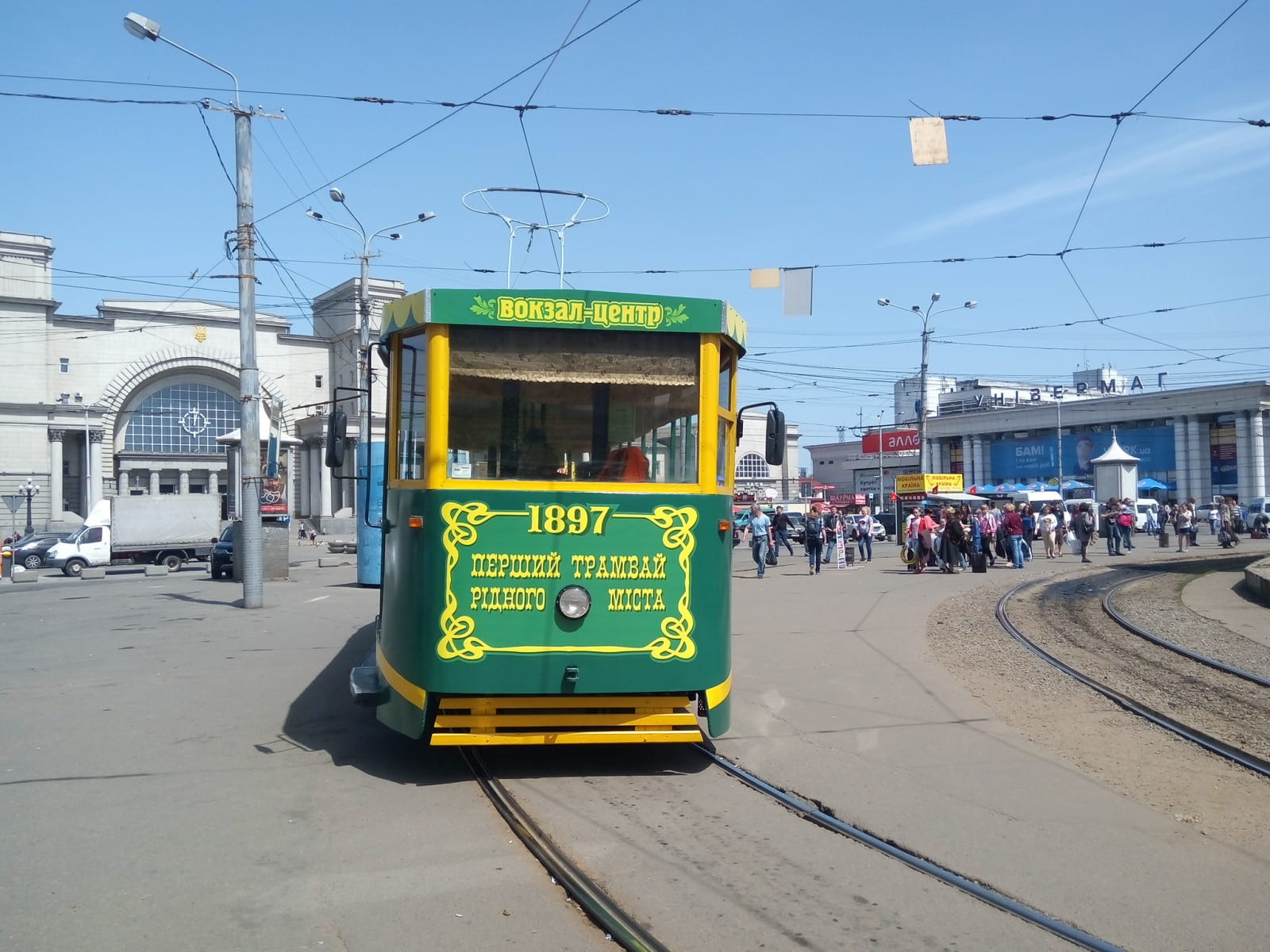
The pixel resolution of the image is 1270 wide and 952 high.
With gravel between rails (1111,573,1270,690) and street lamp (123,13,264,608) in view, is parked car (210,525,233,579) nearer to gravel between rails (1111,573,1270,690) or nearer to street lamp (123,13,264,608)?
street lamp (123,13,264,608)

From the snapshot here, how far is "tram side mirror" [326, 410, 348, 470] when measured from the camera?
283 inches

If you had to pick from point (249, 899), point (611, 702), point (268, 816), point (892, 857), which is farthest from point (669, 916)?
point (268, 816)

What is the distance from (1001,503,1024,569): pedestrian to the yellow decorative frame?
70.8ft

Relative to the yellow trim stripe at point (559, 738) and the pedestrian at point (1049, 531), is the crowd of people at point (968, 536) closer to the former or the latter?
the pedestrian at point (1049, 531)

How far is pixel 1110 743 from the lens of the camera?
749 centimetres

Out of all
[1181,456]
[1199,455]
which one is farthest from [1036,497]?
[1181,456]

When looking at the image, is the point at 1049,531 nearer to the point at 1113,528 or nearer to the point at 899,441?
the point at 1113,528

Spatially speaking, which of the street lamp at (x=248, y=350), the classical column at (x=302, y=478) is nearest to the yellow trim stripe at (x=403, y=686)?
the street lamp at (x=248, y=350)

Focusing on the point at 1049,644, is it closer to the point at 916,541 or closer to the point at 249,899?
the point at 249,899

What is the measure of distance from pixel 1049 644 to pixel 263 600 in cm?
1328

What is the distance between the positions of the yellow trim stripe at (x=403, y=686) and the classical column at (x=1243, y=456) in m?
61.0

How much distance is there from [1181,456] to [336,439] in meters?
63.3

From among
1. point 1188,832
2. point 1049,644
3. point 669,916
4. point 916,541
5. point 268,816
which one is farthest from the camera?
point 916,541

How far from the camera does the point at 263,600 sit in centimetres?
1955
